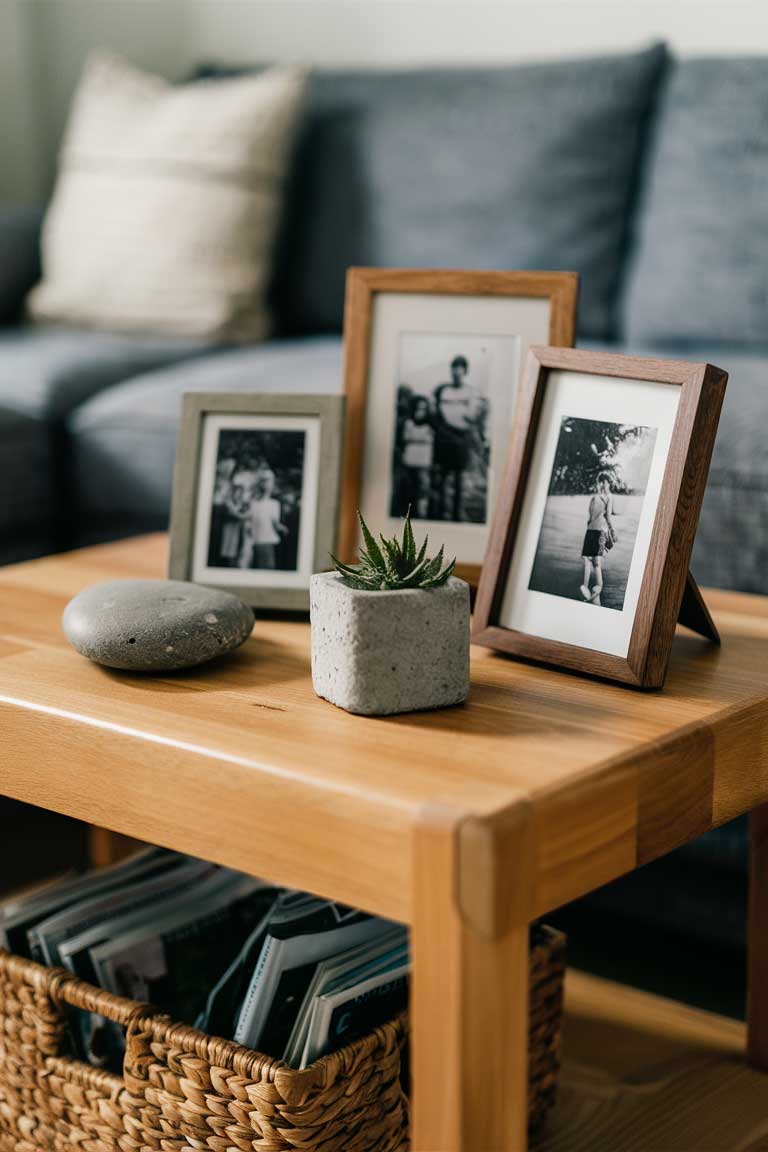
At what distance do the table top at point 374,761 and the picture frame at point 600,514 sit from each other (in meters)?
0.03

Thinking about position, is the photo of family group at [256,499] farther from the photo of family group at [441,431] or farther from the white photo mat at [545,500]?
the white photo mat at [545,500]

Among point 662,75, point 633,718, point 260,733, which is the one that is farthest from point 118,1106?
point 662,75

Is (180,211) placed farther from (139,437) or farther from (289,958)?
(289,958)

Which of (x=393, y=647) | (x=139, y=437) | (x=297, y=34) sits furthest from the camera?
(x=297, y=34)

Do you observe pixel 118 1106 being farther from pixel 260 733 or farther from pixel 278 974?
pixel 260 733

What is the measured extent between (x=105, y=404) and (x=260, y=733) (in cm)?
112

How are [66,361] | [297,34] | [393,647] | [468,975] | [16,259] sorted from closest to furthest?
1. [468,975]
2. [393,647]
3. [66,361]
4. [16,259]
5. [297,34]

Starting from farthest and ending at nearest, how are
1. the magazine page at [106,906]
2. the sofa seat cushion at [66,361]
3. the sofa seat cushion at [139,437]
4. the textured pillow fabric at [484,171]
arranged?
the textured pillow fabric at [484,171] → the sofa seat cushion at [66,361] → the sofa seat cushion at [139,437] → the magazine page at [106,906]

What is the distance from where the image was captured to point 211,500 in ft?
3.52

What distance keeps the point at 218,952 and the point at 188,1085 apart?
19 cm

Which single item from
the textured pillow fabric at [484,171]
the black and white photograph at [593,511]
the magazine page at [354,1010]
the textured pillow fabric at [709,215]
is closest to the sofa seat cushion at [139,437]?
the textured pillow fabric at [484,171]

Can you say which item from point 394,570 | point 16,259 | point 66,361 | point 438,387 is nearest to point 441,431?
point 438,387

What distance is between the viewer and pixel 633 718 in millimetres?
783

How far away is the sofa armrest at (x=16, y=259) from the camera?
2277 mm
